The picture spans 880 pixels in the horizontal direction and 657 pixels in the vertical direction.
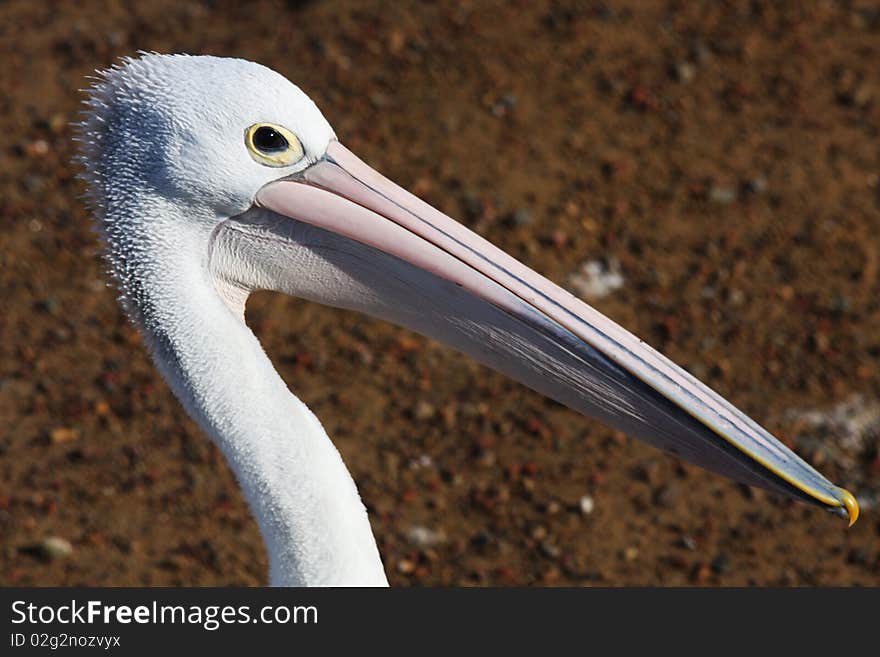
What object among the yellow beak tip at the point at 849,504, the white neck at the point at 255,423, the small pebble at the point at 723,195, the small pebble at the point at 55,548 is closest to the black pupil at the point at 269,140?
the white neck at the point at 255,423

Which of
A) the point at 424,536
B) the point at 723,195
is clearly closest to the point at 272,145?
the point at 424,536

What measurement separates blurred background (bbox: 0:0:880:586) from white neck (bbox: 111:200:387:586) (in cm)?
200

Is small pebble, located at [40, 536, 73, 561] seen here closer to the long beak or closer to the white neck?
the white neck

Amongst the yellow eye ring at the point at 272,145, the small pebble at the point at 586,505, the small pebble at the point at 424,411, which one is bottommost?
the yellow eye ring at the point at 272,145

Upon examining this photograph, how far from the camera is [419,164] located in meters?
6.59

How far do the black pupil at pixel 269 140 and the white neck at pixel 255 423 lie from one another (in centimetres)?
27

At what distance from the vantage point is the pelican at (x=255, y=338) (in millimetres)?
2938

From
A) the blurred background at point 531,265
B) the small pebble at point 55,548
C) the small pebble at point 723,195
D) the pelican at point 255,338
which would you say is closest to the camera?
the pelican at point 255,338

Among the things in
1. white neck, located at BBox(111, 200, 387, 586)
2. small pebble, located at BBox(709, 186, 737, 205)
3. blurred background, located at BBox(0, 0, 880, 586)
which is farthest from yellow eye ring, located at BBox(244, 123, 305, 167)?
small pebble, located at BBox(709, 186, 737, 205)

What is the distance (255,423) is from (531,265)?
3311mm

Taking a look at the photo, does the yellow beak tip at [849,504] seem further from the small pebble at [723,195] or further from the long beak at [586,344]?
the small pebble at [723,195]

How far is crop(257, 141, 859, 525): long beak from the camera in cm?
295

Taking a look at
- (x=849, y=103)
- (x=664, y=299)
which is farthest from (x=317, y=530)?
(x=849, y=103)

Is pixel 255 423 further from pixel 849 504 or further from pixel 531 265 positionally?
pixel 531 265
